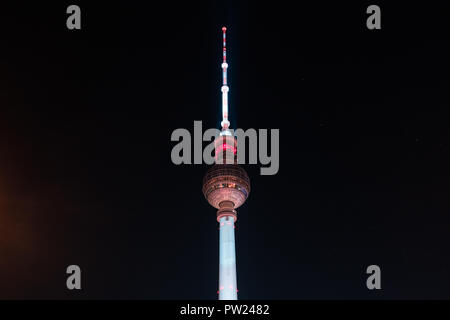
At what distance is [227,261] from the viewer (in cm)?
7781

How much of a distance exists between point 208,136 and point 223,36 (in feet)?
56.5

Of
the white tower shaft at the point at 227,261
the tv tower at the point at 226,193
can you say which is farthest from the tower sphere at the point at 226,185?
the white tower shaft at the point at 227,261

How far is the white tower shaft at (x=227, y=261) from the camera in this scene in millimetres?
75250

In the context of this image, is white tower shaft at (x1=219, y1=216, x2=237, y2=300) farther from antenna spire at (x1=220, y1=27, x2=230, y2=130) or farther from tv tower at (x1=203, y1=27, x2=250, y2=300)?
antenna spire at (x1=220, y1=27, x2=230, y2=130)

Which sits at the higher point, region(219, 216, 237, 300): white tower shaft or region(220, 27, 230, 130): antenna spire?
region(220, 27, 230, 130): antenna spire

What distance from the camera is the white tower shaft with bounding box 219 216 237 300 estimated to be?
75250 millimetres

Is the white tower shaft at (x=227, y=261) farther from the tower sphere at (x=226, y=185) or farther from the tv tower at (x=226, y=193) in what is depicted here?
the tower sphere at (x=226, y=185)

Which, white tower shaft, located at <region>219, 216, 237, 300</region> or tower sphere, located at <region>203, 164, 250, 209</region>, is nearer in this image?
white tower shaft, located at <region>219, 216, 237, 300</region>

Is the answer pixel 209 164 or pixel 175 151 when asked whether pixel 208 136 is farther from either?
pixel 175 151

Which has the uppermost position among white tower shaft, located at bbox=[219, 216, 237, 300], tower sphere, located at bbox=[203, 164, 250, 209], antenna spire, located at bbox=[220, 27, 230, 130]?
antenna spire, located at bbox=[220, 27, 230, 130]

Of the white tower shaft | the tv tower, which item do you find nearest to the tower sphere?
the tv tower

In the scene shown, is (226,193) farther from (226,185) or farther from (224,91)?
(224,91)

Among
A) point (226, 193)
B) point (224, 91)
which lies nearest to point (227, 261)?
point (226, 193)
